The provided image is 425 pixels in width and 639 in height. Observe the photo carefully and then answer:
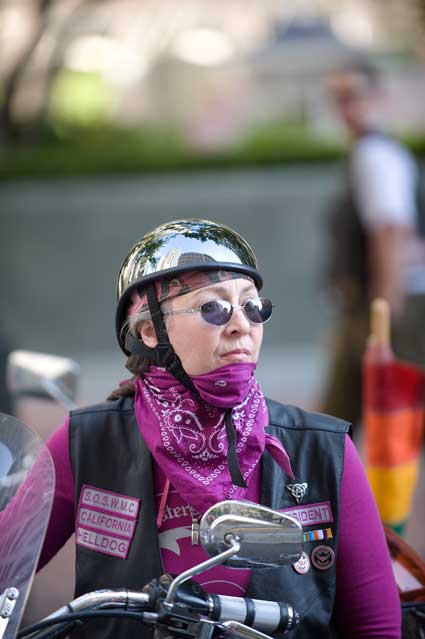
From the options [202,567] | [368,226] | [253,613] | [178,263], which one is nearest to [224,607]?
[253,613]

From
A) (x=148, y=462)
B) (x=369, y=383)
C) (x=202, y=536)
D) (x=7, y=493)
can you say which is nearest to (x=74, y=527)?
(x=148, y=462)

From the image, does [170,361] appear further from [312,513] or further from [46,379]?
[46,379]

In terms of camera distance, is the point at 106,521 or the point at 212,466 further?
the point at 106,521

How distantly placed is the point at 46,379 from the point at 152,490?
967 millimetres

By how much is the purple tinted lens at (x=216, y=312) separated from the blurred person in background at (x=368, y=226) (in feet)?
10.5

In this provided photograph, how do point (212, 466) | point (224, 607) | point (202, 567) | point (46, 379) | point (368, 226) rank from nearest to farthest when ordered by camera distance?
point (202, 567) → point (224, 607) → point (212, 466) → point (46, 379) → point (368, 226)

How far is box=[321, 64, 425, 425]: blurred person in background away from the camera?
206 inches

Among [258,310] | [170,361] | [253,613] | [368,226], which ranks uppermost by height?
[368,226]

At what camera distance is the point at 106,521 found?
202 cm

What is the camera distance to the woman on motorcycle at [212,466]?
75.5 inches

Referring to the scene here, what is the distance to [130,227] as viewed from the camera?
1007cm

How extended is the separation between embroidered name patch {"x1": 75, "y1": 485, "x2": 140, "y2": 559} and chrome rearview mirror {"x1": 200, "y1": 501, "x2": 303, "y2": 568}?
399 millimetres

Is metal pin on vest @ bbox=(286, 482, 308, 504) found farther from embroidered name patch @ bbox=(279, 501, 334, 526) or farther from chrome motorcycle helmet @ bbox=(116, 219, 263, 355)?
chrome motorcycle helmet @ bbox=(116, 219, 263, 355)

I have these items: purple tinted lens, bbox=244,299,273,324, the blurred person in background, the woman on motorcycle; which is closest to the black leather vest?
the woman on motorcycle
